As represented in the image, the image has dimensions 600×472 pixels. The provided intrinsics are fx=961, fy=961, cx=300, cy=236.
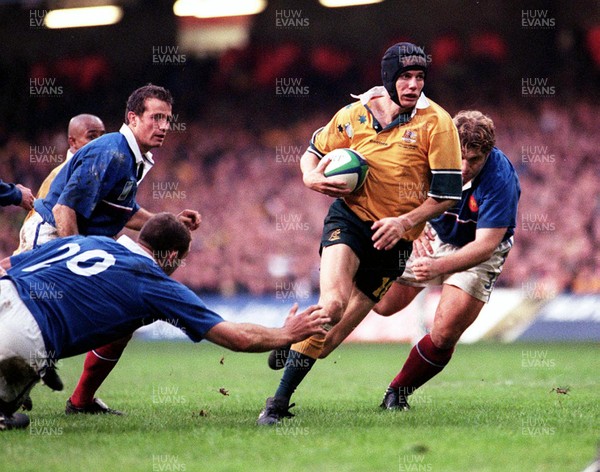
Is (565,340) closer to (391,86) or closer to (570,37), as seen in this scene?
(570,37)

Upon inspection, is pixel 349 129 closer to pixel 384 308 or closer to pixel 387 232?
pixel 387 232

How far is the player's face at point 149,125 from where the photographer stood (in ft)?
24.5

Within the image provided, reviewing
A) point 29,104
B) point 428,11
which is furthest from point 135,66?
point 428,11

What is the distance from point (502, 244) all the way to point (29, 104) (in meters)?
19.2

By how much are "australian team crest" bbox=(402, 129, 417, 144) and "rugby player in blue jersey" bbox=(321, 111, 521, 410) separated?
0.76 m

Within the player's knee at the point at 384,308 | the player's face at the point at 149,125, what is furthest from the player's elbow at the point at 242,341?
the player's knee at the point at 384,308

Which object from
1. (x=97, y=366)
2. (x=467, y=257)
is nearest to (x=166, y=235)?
(x=97, y=366)

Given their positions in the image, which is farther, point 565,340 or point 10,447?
point 565,340

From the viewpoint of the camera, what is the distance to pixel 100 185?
7059 mm

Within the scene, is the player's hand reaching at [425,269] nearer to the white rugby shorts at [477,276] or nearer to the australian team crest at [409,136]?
the white rugby shorts at [477,276]

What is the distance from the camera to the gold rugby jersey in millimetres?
6848

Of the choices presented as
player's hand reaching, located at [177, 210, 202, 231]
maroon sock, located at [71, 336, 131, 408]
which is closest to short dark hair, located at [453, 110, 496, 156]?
player's hand reaching, located at [177, 210, 202, 231]

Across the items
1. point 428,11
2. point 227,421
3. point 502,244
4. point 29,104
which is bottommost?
point 227,421

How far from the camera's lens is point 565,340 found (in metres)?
17.5
